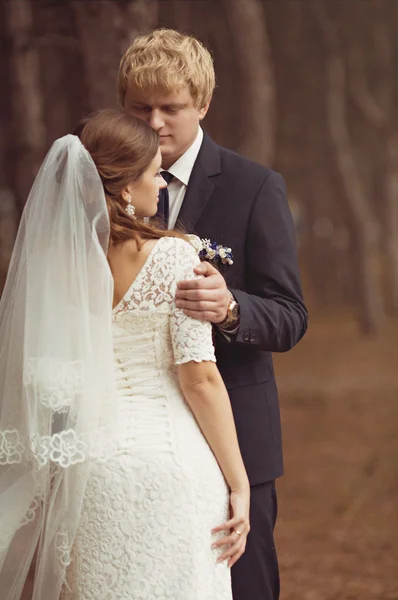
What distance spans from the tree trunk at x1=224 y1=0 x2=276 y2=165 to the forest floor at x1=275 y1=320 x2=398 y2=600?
1.88 meters

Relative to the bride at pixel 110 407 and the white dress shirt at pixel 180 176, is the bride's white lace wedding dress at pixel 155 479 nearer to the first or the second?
the bride at pixel 110 407

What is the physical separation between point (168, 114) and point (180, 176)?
8.0 inches

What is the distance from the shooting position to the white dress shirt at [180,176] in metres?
2.82

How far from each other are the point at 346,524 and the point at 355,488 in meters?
0.69

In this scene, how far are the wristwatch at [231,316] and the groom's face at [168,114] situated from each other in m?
0.52

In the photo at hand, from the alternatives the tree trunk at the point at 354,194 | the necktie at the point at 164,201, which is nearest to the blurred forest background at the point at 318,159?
the tree trunk at the point at 354,194

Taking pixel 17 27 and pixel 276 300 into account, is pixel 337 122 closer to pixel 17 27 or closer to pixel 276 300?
pixel 17 27

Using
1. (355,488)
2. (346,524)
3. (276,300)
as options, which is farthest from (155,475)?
(355,488)

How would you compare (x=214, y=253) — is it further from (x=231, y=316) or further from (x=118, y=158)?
(x=118, y=158)

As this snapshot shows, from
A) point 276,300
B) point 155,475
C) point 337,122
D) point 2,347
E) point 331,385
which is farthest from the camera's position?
point 337,122

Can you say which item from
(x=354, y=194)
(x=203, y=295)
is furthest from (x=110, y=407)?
(x=354, y=194)

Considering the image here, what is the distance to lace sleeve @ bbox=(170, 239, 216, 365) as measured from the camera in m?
2.24

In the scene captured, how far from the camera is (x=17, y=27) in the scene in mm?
6820

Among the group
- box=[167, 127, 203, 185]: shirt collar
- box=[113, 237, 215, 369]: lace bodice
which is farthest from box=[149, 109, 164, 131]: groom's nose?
box=[113, 237, 215, 369]: lace bodice
